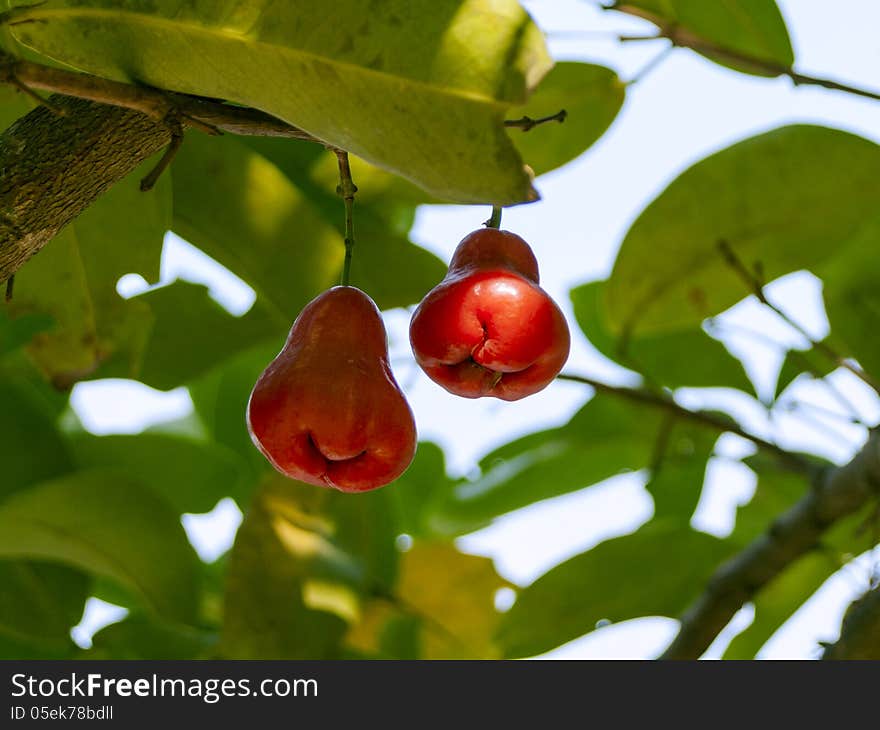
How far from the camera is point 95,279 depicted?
4.15ft

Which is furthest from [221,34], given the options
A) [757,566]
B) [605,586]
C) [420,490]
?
[420,490]

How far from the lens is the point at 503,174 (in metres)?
0.70

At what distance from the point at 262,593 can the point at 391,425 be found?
0.80m

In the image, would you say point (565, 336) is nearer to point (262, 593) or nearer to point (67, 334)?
point (67, 334)

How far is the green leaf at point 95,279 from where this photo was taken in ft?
3.92

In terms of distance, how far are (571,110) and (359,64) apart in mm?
792

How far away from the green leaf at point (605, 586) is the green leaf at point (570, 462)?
24 centimetres

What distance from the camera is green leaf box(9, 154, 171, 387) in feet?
3.92

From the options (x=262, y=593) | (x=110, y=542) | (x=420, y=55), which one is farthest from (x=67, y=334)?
(x=420, y=55)

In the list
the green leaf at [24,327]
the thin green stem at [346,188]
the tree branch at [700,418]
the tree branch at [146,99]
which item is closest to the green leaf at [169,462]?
the green leaf at [24,327]

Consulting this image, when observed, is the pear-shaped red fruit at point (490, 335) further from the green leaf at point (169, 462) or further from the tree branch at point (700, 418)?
the green leaf at point (169, 462)

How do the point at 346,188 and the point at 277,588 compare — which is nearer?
the point at 346,188

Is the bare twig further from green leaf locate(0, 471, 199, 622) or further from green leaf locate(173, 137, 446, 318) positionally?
green leaf locate(0, 471, 199, 622)

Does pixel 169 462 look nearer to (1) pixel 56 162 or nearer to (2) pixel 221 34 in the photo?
(1) pixel 56 162
